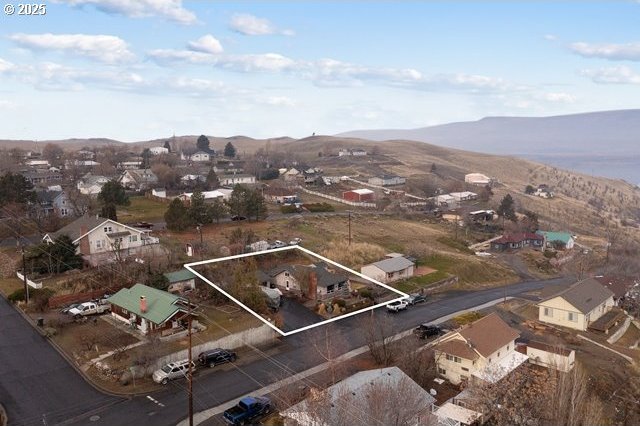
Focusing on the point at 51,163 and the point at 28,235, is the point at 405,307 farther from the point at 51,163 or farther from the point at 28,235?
the point at 51,163

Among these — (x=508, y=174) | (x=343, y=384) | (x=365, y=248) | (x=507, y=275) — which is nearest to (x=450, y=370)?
(x=343, y=384)

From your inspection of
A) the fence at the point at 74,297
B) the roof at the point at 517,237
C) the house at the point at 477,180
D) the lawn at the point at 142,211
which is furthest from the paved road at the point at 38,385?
the house at the point at 477,180

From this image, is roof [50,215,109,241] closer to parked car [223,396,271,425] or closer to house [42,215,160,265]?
house [42,215,160,265]

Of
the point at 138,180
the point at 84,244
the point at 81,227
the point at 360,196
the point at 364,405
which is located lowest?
the point at 364,405

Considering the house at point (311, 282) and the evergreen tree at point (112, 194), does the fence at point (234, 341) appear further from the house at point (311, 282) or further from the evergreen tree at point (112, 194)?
the evergreen tree at point (112, 194)

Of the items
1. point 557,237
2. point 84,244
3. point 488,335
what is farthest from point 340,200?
point 488,335

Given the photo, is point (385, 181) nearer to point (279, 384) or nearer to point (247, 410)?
point (279, 384)
